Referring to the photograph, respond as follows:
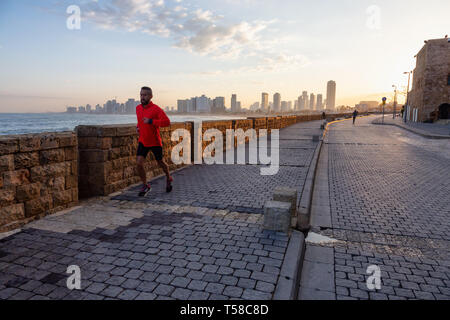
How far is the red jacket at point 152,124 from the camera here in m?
5.78

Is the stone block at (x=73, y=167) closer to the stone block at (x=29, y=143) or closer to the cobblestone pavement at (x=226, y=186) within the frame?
the stone block at (x=29, y=143)

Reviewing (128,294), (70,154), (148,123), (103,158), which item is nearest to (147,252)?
(128,294)

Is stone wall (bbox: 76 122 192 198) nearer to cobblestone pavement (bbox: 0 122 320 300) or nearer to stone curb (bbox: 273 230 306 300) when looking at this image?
cobblestone pavement (bbox: 0 122 320 300)

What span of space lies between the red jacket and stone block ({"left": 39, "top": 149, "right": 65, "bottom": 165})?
4.71 feet

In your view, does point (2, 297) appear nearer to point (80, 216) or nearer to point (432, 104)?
point (80, 216)

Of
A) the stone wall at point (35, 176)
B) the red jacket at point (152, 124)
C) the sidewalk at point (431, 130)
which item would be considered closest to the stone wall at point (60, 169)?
the stone wall at point (35, 176)

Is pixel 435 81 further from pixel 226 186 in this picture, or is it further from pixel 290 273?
pixel 290 273

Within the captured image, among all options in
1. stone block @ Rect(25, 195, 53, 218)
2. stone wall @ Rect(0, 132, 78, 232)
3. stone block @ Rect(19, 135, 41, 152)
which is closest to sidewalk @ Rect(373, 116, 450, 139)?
stone wall @ Rect(0, 132, 78, 232)

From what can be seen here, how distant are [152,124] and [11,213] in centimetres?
264

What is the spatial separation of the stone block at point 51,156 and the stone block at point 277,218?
135 inches

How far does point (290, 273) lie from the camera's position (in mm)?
3145
